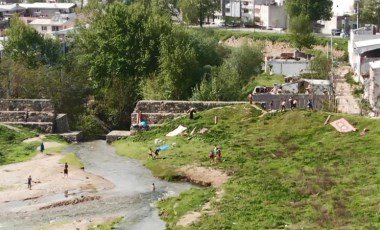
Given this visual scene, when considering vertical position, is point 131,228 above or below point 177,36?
below

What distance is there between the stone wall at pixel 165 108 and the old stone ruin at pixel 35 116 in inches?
190

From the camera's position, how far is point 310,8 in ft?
370

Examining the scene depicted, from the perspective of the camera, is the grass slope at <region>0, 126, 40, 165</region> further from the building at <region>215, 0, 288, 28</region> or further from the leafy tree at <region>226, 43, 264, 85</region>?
the building at <region>215, 0, 288, 28</region>

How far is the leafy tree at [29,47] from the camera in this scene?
77.1 m

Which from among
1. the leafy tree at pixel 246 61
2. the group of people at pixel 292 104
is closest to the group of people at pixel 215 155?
the group of people at pixel 292 104

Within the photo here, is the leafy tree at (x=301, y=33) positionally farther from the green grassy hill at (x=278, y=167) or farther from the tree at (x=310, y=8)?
the green grassy hill at (x=278, y=167)

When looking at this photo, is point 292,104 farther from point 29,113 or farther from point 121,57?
point 121,57

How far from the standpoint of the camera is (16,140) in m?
51.9

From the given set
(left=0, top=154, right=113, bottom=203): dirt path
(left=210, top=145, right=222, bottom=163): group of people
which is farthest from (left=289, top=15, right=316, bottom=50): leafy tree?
(left=210, top=145, right=222, bottom=163): group of people

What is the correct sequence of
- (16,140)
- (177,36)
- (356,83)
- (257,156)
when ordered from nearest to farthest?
(257,156), (16,140), (177,36), (356,83)

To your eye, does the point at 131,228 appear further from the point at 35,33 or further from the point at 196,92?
the point at 35,33

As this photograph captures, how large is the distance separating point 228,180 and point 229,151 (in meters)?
4.52

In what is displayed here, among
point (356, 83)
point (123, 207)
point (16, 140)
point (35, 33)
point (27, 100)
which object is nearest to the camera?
point (123, 207)

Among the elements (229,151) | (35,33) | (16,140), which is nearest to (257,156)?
(229,151)
